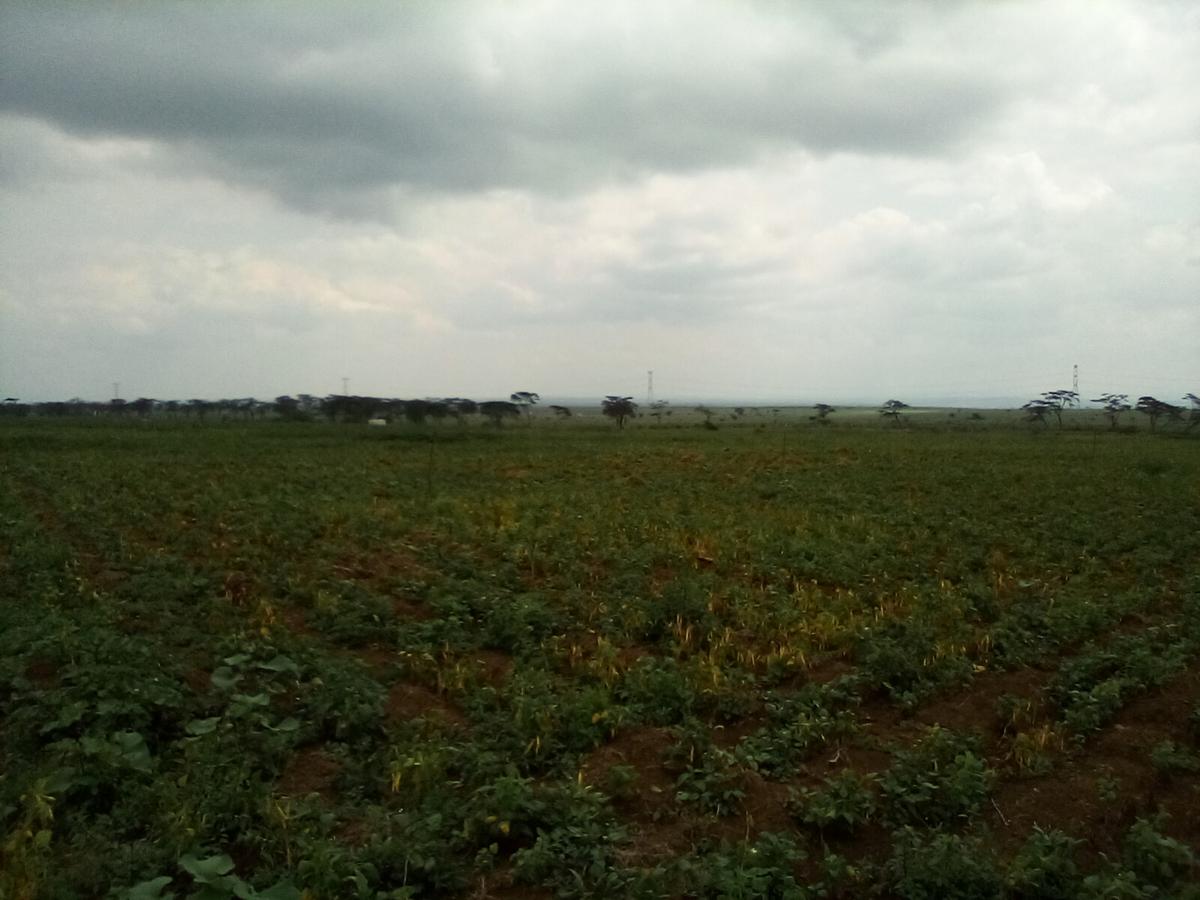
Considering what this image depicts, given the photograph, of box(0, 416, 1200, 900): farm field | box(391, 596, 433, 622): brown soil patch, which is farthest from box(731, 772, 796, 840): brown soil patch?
box(391, 596, 433, 622): brown soil patch

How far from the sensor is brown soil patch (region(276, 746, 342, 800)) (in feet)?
17.1

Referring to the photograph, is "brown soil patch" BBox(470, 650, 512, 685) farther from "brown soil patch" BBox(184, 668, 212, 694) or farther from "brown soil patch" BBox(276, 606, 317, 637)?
"brown soil patch" BBox(184, 668, 212, 694)

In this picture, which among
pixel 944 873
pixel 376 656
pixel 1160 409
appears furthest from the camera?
pixel 1160 409

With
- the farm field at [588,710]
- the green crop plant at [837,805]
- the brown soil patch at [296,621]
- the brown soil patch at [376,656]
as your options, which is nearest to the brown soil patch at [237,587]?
the farm field at [588,710]

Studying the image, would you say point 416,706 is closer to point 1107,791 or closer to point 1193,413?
point 1107,791

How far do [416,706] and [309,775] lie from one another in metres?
1.20

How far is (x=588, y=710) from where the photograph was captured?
20.1ft

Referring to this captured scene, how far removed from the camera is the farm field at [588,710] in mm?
4277

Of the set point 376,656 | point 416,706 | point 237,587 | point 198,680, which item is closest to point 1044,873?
point 416,706

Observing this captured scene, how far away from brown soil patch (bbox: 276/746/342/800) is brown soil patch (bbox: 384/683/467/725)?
2.10 feet

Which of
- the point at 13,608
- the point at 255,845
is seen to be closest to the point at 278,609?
the point at 13,608

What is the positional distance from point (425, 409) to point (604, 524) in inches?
1377

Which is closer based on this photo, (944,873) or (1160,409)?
(944,873)

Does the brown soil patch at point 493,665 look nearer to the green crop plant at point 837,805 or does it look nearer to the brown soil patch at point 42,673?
the green crop plant at point 837,805
